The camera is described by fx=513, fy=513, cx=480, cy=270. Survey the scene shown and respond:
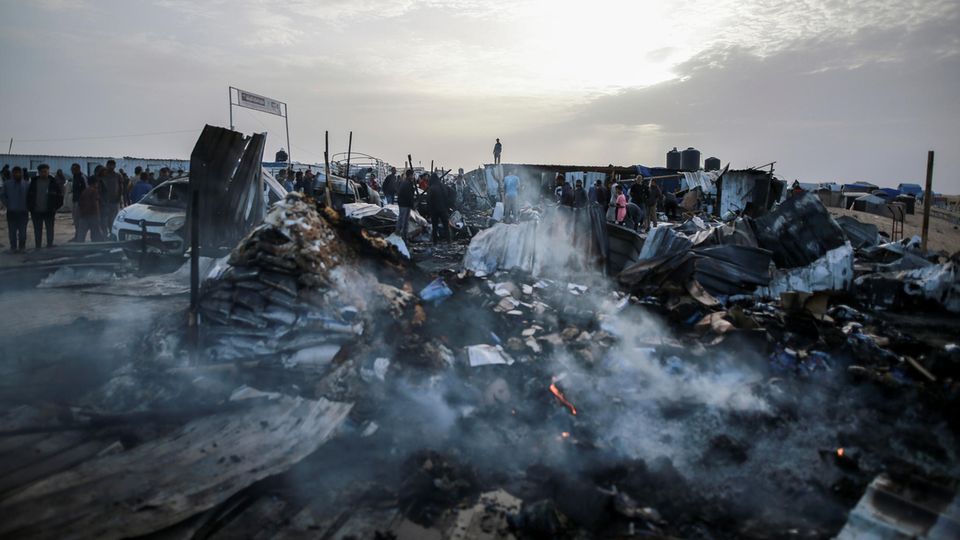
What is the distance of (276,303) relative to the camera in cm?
479

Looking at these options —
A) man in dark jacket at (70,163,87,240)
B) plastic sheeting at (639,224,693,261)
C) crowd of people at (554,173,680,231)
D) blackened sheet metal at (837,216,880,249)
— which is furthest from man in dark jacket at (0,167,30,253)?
blackened sheet metal at (837,216,880,249)

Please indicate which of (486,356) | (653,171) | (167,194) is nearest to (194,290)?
(486,356)

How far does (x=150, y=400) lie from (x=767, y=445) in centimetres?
483

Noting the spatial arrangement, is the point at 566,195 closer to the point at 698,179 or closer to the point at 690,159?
the point at 698,179

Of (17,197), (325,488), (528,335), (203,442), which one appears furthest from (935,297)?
(17,197)

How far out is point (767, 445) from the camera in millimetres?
3787

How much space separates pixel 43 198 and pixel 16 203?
1.27 ft

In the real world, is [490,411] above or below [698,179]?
below

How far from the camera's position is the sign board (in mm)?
14367

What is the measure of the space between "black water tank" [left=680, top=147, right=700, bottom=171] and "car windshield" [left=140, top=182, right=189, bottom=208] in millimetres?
20175

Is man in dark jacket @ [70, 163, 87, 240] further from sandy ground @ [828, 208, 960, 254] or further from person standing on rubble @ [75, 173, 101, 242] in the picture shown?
sandy ground @ [828, 208, 960, 254]

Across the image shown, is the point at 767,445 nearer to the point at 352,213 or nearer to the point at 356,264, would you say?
the point at 356,264

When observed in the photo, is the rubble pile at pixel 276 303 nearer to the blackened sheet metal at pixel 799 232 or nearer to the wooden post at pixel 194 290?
the wooden post at pixel 194 290

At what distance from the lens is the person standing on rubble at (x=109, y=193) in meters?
10.9
